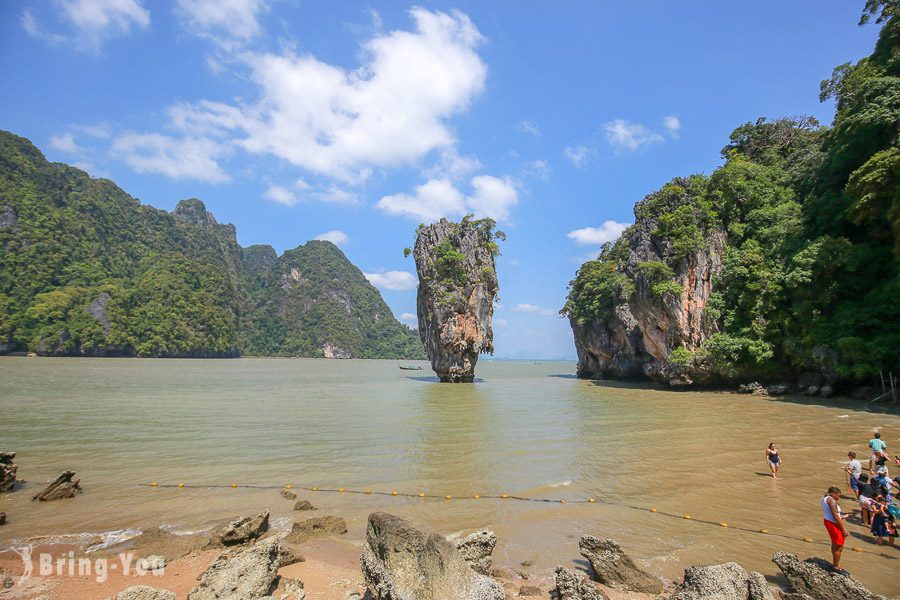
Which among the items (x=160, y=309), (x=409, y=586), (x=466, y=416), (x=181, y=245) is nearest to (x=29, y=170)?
(x=181, y=245)

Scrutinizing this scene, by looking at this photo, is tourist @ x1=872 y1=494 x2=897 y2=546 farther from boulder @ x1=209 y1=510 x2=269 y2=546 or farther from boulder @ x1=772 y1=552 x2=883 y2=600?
boulder @ x1=209 y1=510 x2=269 y2=546

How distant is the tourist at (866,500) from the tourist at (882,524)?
31cm

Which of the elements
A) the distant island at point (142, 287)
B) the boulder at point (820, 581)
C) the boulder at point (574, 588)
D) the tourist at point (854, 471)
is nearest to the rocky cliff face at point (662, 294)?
the tourist at point (854, 471)

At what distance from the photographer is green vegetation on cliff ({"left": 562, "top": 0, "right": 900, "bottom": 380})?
→ 18.3 metres

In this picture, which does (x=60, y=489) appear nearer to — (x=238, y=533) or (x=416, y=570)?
(x=238, y=533)

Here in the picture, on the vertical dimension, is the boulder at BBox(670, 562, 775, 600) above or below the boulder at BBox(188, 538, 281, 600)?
above

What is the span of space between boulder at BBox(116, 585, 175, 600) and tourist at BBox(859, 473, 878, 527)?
965 cm

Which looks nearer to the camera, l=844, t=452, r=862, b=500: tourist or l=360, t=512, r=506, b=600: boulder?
l=360, t=512, r=506, b=600: boulder

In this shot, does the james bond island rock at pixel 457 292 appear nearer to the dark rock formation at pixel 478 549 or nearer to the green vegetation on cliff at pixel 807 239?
the green vegetation on cliff at pixel 807 239

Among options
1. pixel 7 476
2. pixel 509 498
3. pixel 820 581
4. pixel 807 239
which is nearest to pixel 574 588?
pixel 820 581

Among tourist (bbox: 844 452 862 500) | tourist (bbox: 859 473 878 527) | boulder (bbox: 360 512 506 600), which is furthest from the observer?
tourist (bbox: 844 452 862 500)

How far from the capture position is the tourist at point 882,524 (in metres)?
6.07

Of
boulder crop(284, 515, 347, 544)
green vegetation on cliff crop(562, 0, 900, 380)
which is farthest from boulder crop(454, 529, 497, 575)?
green vegetation on cliff crop(562, 0, 900, 380)

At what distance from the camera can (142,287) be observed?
82.9 metres
